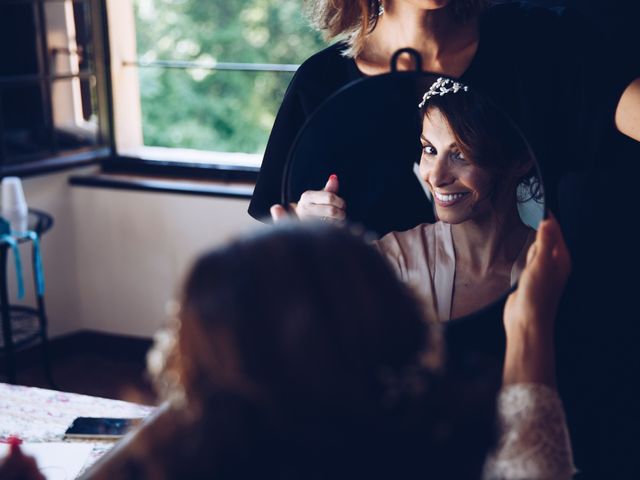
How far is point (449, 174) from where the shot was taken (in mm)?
1088

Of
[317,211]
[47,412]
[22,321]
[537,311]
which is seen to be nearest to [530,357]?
[537,311]

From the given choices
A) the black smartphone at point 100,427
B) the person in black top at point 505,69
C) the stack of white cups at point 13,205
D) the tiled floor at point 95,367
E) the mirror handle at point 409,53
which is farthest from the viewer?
the tiled floor at point 95,367

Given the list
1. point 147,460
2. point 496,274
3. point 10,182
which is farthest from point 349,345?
point 10,182

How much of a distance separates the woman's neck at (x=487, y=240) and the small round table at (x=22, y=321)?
66.2 inches

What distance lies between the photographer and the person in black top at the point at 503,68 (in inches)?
42.5

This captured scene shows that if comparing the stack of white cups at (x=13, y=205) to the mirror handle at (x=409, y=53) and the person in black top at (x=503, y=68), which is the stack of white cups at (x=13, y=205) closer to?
the person in black top at (x=503, y=68)

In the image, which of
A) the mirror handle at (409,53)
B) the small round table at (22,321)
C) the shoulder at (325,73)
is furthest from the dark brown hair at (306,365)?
the small round table at (22,321)

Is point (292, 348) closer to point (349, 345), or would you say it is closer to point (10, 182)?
point (349, 345)

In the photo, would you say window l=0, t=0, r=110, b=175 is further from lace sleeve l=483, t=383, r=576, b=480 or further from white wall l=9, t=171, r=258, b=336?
lace sleeve l=483, t=383, r=576, b=480

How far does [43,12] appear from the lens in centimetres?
268

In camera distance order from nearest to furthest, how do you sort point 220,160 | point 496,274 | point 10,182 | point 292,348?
point 292,348, point 496,274, point 10,182, point 220,160

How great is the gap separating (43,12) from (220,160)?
775mm

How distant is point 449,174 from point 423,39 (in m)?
0.18

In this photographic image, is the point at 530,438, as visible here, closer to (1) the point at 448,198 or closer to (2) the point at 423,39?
(1) the point at 448,198
